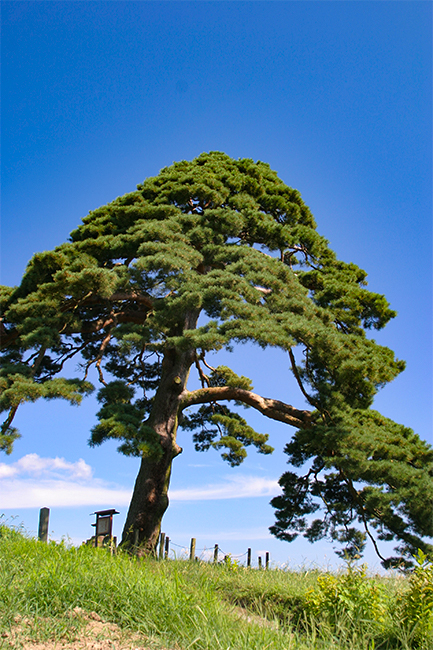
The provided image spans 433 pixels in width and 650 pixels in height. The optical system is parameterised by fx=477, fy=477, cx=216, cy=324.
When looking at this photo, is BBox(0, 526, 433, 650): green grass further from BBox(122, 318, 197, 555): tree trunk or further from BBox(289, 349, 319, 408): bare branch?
BBox(289, 349, 319, 408): bare branch

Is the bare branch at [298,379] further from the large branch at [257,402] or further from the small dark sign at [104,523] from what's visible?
the small dark sign at [104,523]

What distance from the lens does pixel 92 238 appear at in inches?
433

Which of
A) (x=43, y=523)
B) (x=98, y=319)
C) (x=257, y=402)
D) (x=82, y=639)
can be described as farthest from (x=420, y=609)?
(x=98, y=319)

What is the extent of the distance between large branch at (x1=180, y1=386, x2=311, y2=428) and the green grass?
13.0 ft

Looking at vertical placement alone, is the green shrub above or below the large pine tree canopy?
below

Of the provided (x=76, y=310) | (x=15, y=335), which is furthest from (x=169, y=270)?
(x=15, y=335)

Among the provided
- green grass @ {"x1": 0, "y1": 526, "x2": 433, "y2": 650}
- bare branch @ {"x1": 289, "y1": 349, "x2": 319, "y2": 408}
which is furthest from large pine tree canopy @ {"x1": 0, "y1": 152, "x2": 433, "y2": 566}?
green grass @ {"x1": 0, "y1": 526, "x2": 433, "y2": 650}

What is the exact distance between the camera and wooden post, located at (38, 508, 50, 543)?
293 inches

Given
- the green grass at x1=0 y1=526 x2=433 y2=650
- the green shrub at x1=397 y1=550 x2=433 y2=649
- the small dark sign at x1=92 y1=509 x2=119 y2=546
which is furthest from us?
the small dark sign at x1=92 y1=509 x2=119 y2=546

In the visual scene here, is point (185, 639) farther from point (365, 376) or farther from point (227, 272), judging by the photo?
point (227, 272)

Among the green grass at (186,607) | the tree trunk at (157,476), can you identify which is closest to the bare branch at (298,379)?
the tree trunk at (157,476)

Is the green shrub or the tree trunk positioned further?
the tree trunk

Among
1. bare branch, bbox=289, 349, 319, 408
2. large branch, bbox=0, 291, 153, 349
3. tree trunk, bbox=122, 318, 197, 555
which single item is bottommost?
tree trunk, bbox=122, 318, 197, 555

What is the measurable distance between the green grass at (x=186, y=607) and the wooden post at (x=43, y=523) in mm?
1774
